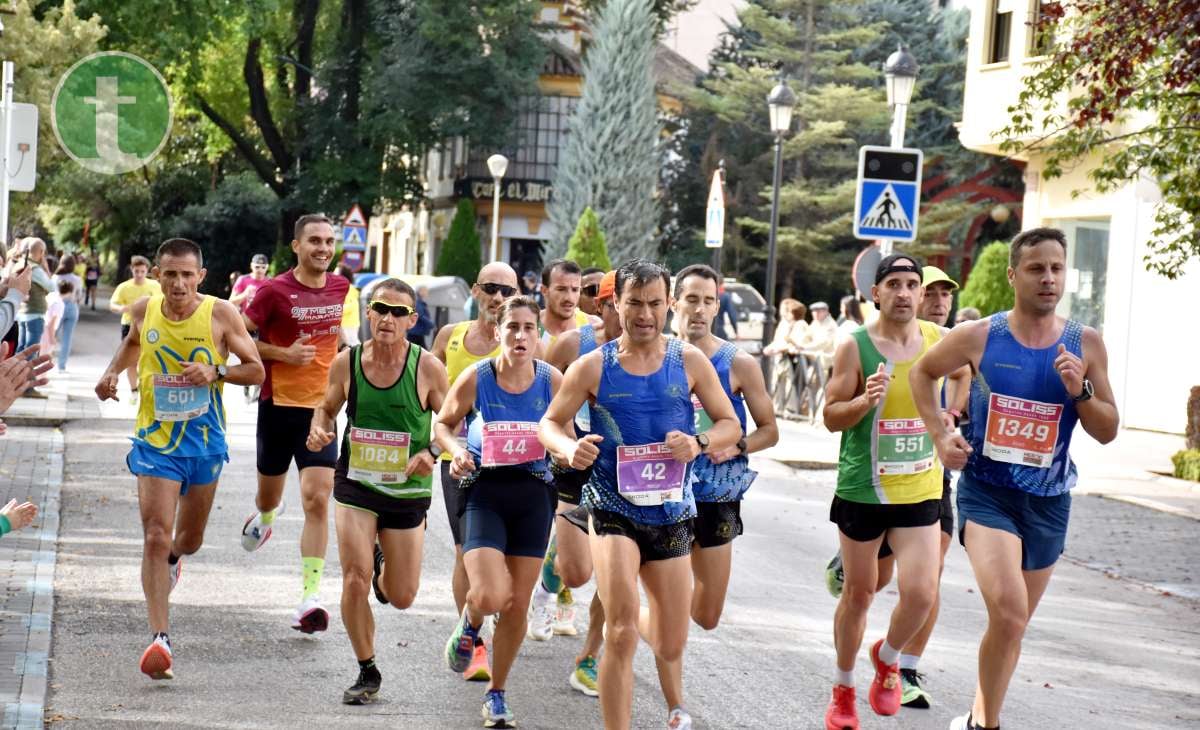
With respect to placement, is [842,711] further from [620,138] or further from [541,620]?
[620,138]

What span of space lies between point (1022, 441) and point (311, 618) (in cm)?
368

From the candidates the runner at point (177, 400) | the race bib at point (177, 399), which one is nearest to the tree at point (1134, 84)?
the runner at point (177, 400)

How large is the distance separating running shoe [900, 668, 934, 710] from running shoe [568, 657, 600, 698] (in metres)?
1.33

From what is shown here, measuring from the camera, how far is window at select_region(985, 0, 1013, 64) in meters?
29.5

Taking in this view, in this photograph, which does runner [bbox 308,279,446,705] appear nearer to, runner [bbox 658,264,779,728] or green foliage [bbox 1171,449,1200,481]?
runner [bbox 658,264,779,728]

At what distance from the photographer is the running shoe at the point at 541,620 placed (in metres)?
9.07

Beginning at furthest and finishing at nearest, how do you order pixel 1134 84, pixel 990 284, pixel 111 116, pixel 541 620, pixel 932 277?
pixel 990 284, pixel 111 116, pixel 1134 84, pixel 541 620, pixel 932 277

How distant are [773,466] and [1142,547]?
18.5 feet

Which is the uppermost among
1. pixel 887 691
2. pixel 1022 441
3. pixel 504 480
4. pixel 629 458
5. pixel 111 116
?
pixel 111 116

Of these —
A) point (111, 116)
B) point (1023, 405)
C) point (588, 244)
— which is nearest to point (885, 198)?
point (111, 116)

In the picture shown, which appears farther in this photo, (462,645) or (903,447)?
A: (462,645)

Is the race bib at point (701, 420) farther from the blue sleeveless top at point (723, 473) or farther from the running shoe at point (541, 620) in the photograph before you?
the running shoe at point (541, 620)

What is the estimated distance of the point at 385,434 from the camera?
7703mm

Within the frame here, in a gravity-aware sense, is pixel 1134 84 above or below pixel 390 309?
above
